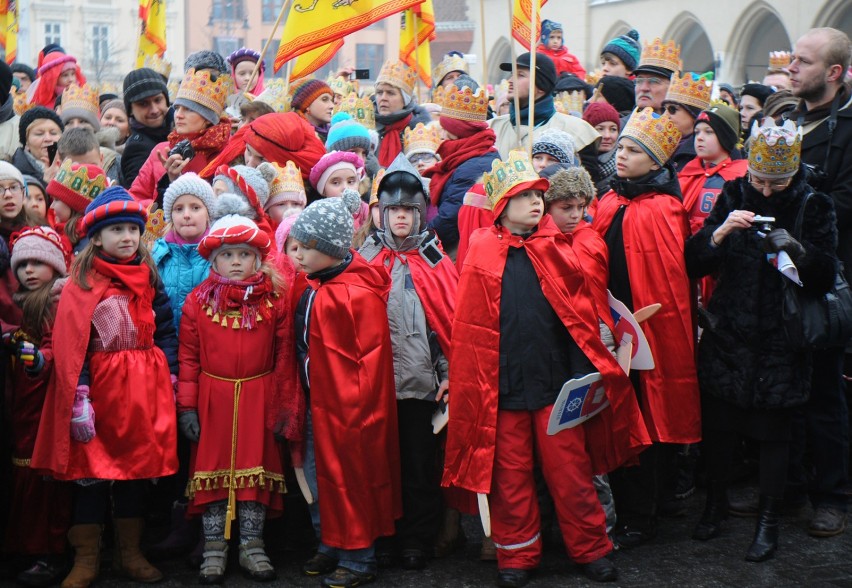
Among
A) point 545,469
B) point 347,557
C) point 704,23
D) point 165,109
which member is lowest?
point 347,557

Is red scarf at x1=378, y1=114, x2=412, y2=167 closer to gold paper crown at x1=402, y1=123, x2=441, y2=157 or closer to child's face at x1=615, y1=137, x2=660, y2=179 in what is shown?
gold paper crown at x1=402, y1=123, x2=441, y2=157

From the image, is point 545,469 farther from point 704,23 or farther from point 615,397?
point 704,23

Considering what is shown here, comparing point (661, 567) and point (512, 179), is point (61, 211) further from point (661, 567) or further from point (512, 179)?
point (661, 567)

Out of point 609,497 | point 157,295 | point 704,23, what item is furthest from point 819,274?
point 704,23

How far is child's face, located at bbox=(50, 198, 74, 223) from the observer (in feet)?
21.0

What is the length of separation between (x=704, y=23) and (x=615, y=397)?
90.9 ft

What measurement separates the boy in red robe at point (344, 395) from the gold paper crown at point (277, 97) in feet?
12.6

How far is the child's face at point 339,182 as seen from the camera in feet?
22.6

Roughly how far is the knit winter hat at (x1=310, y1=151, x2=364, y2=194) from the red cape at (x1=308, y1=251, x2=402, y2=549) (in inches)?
62.9

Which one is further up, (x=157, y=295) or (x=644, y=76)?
(x=644, y=76)

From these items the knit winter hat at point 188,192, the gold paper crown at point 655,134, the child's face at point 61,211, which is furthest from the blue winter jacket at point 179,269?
the gold paper crown at point 655,134

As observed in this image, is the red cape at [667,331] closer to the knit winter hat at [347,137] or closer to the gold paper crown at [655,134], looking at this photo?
the gold paper crown at [655,134]

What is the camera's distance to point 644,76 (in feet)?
29.0

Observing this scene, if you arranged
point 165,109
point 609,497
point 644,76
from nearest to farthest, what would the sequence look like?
point 609,497
point 165,109
point 644,76
